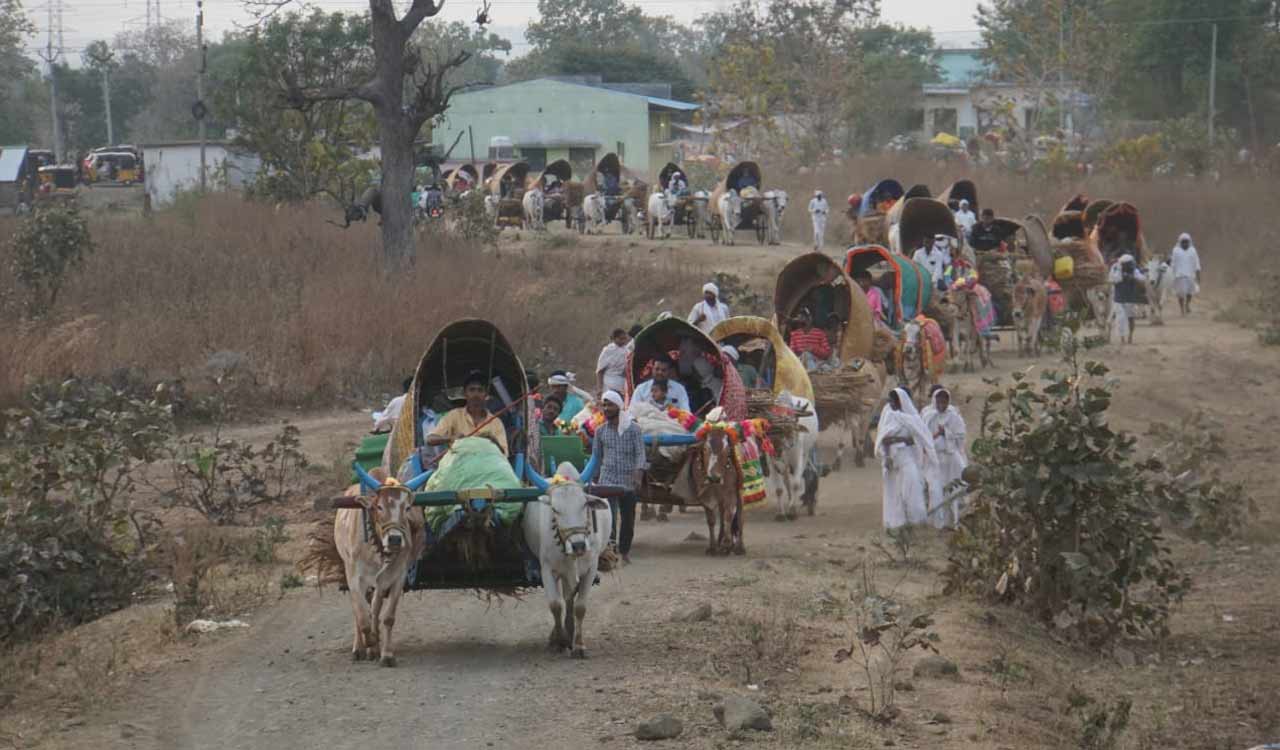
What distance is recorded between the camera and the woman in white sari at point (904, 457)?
15117mm

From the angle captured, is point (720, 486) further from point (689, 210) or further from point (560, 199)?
point (560, 199)

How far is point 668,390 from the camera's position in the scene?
1468 centimetres

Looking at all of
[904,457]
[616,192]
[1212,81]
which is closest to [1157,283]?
[616,192]

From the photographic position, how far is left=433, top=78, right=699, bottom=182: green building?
58.9m

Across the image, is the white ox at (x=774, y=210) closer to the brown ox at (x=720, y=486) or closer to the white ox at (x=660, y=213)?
the white ox at (x=660, y=213)

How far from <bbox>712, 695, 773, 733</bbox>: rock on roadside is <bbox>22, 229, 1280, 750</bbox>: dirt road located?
0.08m

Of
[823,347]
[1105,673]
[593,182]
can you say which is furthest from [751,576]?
[593,182]

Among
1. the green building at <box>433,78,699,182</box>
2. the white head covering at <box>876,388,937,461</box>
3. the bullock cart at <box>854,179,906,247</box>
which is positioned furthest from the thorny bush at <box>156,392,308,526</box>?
the green building at <box>433,78,699,182</box>

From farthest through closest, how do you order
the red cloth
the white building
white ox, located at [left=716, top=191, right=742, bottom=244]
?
1. the white building
2. white ox, located at [left=716, top=191, right=742, bottom=244]
3. the red cloth

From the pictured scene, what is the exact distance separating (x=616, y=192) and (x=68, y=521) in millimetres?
30518

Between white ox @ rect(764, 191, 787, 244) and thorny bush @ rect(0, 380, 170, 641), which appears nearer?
thorny bush @ rect(0, 380, 170, 641)

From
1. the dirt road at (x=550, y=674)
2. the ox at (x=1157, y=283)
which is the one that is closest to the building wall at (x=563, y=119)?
the ox at (x=1157, y=283)

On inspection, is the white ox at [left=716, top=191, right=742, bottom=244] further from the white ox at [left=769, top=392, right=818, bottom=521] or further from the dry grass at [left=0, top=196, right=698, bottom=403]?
the white ox at [left=769, top=392, right=818, bottom=521]

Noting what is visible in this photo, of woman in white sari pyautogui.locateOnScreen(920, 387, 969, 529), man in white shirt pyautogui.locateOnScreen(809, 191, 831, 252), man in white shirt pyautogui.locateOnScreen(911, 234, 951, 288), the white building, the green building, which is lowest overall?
woman in white sari pyautogui.locateOnScreen(920, 387, 969, 529)
